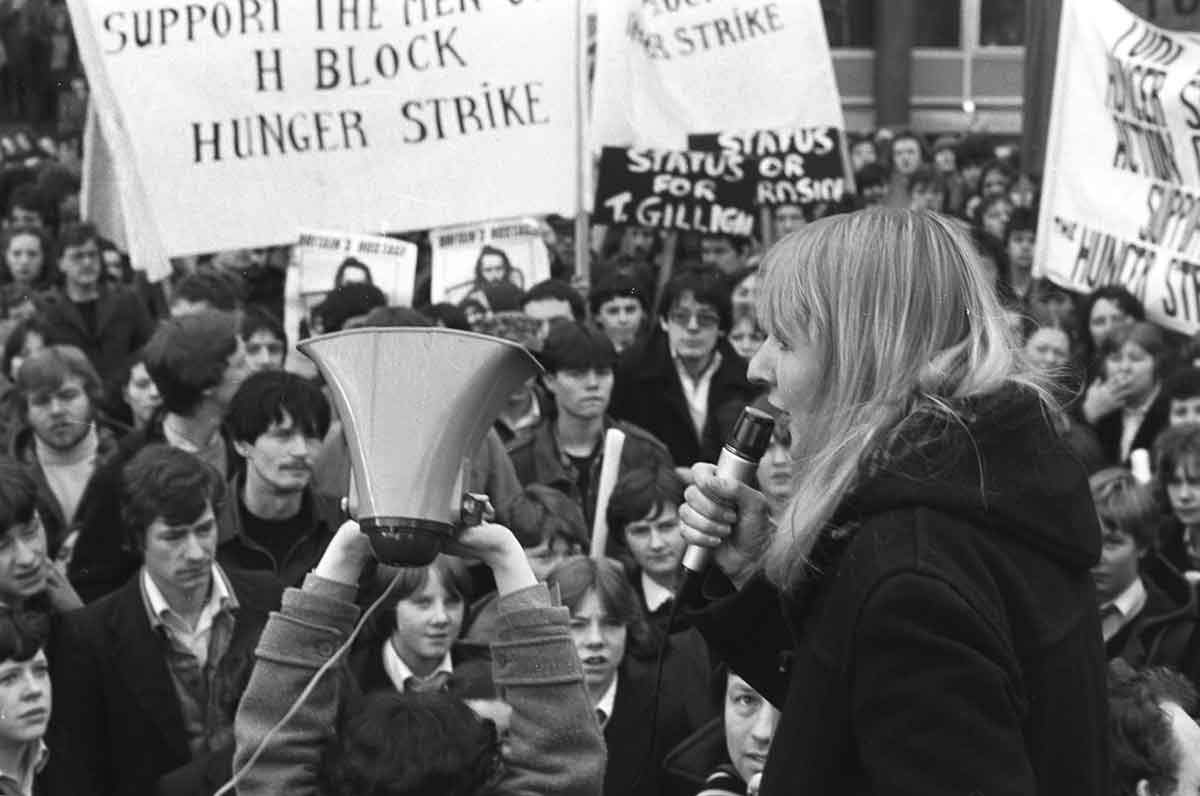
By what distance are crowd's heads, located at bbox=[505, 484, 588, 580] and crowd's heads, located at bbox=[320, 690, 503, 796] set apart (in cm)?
213

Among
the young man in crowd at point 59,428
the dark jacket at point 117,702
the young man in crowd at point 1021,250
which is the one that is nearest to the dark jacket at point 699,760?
the dark jacket at point 117,702

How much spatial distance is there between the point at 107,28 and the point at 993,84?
18.4 m

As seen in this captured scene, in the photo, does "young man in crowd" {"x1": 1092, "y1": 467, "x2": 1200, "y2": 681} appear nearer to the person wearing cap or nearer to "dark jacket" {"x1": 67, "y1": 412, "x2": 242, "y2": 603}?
the person wearing cap

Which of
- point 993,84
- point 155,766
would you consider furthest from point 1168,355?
point 993,84

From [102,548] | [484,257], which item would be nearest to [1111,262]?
[484,257]

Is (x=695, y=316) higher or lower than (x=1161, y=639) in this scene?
higher

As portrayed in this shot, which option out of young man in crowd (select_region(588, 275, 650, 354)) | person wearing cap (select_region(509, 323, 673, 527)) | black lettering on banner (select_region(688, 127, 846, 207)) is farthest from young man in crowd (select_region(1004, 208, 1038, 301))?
person wearing cap (select_region(509, 323, 673, 527))

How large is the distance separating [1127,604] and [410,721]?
2.68 meters

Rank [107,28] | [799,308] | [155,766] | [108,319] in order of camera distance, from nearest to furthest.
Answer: [799,308] < [155,766] < [107,28] < [108,319]

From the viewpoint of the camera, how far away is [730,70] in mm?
9945

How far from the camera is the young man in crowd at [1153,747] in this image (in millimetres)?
3389

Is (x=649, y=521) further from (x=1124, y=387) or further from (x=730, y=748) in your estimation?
(x=1124, y=387)

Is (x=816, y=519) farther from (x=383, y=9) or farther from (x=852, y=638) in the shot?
(x=383, y=9)

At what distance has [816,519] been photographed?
206 cm
